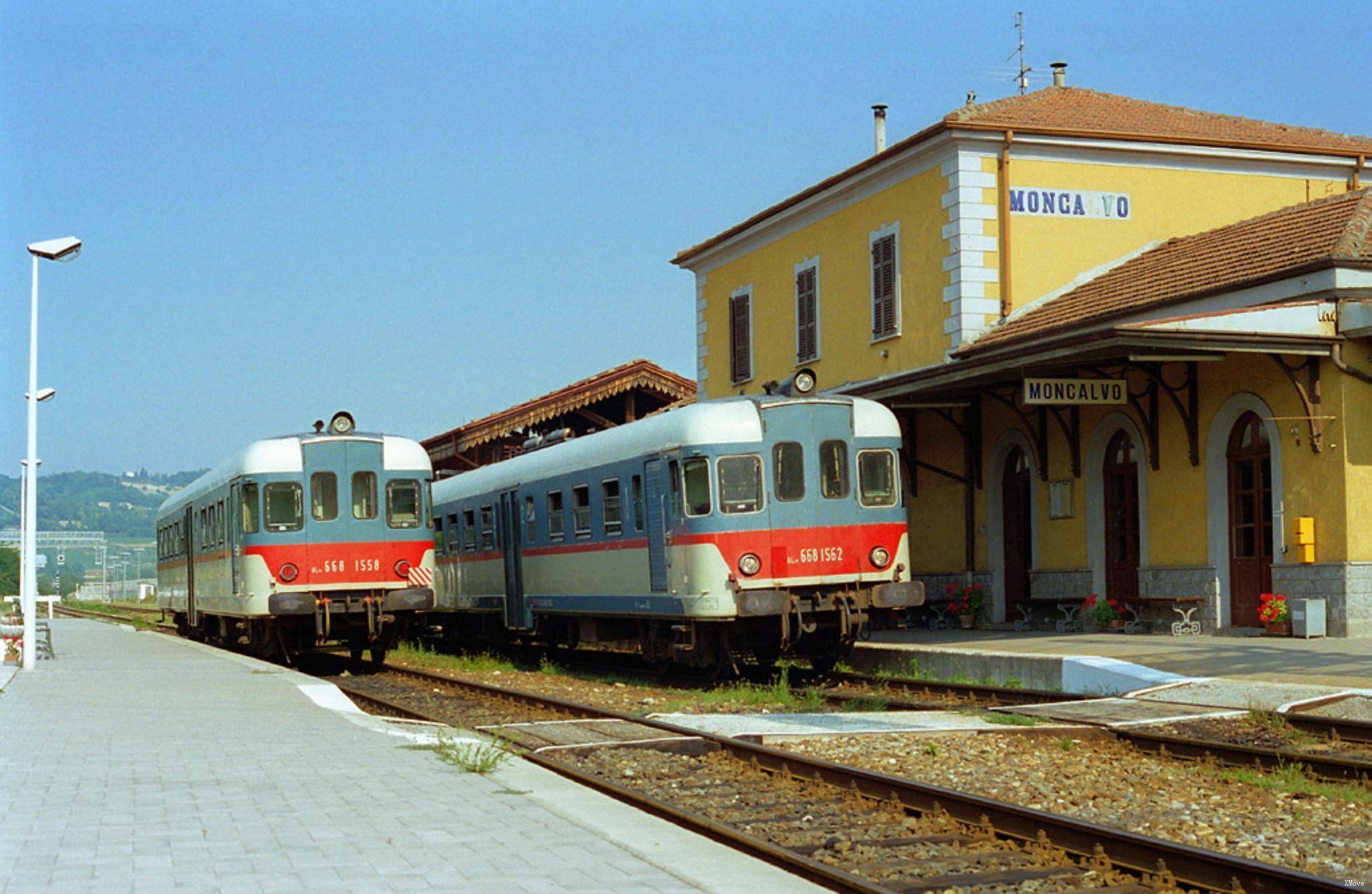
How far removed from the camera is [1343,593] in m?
18.4

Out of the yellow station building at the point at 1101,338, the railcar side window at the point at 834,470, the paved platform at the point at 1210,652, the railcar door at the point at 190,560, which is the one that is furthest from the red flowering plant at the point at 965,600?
the railcar door at the point at 190,560

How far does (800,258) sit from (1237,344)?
13.0 metres

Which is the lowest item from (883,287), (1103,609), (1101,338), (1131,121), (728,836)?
(728,836)

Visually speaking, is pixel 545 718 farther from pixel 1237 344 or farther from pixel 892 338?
pixel 892 338

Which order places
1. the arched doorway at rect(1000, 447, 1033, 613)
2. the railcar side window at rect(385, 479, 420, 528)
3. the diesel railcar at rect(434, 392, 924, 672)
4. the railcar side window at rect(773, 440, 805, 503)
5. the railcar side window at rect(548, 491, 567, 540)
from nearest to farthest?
1. the diesel railcar at rect(434, 392, 924, 672)
2. the railcar side window at rect(773, 440, 805, 503)
3. the railcar side window at rect(548, 491, 567, 540)
4. the railcar side window at rect(385, 479, 420, 528)
5. the arched doorway at rect(1000, 447, 1033, 613)

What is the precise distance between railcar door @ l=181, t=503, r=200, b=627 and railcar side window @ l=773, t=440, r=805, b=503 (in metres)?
12.8

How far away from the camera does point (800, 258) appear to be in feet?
99.7

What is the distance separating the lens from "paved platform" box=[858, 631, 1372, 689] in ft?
49.5

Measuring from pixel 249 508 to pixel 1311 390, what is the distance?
42.3ft

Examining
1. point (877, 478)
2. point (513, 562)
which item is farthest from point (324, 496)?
point (877, 478)

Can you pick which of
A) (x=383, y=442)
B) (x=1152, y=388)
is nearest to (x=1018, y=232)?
(x=1152, y=388)

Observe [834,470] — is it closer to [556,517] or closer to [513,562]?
[556,517]

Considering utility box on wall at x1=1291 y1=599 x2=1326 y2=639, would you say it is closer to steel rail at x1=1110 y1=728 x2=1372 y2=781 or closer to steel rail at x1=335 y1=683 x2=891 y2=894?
steel rail at x1=1110 y1=728 x2=1372 y2=781

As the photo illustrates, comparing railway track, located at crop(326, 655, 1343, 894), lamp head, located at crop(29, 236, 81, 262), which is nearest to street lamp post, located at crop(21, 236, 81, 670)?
lamp head, located at crop(29, 236, 81, 262)
